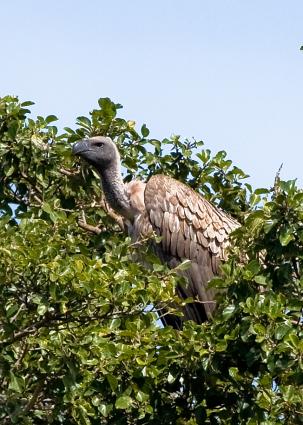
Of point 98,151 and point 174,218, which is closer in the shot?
point 98,151

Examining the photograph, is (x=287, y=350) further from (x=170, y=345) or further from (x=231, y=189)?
(x=231, y=189)

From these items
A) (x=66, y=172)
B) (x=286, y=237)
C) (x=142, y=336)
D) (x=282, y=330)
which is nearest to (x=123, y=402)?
(x=142, y=336)

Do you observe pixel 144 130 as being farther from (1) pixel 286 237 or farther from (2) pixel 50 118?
(1) pixel 286 237

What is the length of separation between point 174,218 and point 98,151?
1.16 metres

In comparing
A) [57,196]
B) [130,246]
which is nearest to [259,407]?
[130,246]

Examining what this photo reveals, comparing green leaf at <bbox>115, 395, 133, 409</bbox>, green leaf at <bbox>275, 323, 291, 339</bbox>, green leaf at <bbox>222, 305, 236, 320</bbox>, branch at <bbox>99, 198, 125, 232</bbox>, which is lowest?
green leaf at <bbox>115, 395, 133, 409</bbox>

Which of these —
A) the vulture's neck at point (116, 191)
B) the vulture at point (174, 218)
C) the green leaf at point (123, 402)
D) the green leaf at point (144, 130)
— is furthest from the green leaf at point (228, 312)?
the vulture's neck at point (116, 191)

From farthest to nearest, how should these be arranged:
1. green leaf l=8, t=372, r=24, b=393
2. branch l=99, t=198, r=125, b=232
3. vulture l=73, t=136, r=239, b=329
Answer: vulture l=73, t=136, r=239, b=329 → branch l=99, t=198, r=125, b=232 → green leaf l=8, t=372, r=24, b=393

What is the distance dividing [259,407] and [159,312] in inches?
58.8

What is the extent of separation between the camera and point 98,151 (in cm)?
1238

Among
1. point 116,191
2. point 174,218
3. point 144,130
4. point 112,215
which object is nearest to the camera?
point 144,130

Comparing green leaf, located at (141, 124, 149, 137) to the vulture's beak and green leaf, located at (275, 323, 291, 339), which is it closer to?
the vulture's beak

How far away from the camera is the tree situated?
8.86 m

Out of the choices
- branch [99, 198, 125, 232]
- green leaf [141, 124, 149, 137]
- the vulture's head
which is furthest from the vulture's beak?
branch [99, 198, 125, 232]
